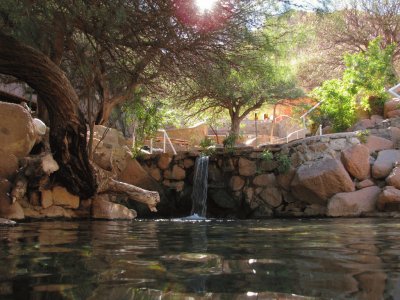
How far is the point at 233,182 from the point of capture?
13.5 m

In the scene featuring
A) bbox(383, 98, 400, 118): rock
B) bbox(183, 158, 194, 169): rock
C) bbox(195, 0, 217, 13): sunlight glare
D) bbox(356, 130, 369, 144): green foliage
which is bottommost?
bbox(183, 158, 194, 169): rock

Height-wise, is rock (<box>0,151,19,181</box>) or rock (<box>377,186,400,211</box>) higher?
rock (<box>0,151,19,181</box>)

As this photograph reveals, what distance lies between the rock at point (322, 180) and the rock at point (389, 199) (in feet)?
3.03

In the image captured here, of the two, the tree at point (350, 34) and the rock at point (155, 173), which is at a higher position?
the tree at point (350, 34)

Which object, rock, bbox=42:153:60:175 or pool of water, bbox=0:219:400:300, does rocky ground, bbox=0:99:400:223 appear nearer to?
rock, bbox=42:153:60:175

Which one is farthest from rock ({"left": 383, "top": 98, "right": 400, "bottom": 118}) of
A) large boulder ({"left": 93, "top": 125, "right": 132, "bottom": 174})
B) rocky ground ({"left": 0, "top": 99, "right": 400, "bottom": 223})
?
large boulder ({"left": 93, "top": 125, "right": 132, "bottom": 174})

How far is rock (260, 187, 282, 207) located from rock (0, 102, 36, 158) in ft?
23.1

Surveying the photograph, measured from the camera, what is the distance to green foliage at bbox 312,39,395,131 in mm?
14203

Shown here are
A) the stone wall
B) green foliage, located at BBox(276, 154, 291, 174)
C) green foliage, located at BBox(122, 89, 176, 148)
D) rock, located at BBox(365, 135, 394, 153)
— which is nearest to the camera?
the stone wall

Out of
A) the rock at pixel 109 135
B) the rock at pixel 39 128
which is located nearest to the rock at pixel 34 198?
the rock at pixel 39 128

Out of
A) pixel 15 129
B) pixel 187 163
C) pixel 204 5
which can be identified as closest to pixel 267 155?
pixel 187 163

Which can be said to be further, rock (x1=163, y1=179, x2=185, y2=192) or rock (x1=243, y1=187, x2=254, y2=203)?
rock (x1=163, y1=179, x2=185, y2=192)

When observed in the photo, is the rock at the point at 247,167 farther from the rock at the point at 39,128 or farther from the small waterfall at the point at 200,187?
the rock at the point at 39,128

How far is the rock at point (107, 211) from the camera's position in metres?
8.90
